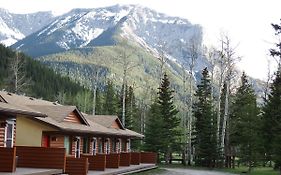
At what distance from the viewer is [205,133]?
4788 centimetres

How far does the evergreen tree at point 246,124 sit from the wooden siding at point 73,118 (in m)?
19.1

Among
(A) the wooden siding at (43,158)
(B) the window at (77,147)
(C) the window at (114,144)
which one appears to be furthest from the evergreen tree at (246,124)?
(A) the wooden siding at (43,158)

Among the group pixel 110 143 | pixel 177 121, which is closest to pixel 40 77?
pixel 177 121

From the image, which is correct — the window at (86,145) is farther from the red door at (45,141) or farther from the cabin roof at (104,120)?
the red door at (45,141)

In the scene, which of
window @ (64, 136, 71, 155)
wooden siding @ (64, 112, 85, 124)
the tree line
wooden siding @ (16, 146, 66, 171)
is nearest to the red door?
window @ (64, 136, 71, 155)

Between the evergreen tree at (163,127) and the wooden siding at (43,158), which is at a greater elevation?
the evergreen tree at (163,127)

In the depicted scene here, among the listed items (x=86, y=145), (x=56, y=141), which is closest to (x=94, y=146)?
(x=86, y=145)

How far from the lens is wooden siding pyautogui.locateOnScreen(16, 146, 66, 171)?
20984 mm

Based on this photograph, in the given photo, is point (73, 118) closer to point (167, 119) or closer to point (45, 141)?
point (45, 141)

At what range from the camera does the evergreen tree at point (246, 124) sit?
43406 millimetres

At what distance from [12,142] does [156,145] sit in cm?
2886

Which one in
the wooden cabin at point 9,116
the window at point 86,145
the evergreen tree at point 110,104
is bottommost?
the window at point 86,145

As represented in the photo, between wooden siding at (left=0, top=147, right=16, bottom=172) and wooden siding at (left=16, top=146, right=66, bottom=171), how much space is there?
3353mm

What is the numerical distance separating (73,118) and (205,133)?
70.8 feet
